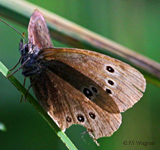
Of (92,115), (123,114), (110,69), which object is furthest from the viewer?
(123,114)

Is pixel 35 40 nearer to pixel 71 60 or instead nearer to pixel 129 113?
pixel 71 60

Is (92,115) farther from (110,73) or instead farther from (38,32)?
(38,32)

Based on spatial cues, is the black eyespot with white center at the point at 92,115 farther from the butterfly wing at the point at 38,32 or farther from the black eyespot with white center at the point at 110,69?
the butterfly wing at the point at 38,32

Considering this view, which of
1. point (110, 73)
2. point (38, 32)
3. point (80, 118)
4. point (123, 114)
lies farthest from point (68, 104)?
point (123, 114)

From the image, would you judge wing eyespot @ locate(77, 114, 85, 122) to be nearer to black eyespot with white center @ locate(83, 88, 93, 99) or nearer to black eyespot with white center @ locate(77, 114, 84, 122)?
black eyespot with white center @ locate(77, 114, 84, 122)

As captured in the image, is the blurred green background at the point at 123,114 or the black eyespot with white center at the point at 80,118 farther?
the blurred green background at the point at 123,114

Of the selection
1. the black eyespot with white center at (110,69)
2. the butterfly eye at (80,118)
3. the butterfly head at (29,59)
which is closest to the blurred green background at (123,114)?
the butterfly eye at (80,118)

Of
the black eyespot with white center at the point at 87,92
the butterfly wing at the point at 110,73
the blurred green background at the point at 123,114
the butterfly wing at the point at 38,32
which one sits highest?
the butterfly wing at the point at 38,32

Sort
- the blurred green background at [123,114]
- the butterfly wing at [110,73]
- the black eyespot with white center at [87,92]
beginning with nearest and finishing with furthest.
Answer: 1. the butterfly wing at [110,73]
2. the black eyespot with white center at [87,92]
3. the blurred green background at [123,114]
